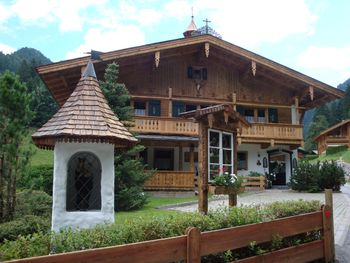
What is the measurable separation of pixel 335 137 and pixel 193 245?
5740 cm

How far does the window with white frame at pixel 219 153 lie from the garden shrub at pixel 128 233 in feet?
6.54

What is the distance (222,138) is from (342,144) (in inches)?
2078

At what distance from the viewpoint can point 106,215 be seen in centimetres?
636

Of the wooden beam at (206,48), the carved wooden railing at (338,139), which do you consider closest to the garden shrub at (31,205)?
the wooden beam at (206,48)

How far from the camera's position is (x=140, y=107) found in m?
24.0

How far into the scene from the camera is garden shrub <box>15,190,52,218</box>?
10.8m

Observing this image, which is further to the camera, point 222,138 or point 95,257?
point 222,138

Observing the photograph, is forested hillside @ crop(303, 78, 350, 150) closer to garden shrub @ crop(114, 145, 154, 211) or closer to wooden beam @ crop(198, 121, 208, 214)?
→ garden shrub @ crop(114, 145, 154, 211)

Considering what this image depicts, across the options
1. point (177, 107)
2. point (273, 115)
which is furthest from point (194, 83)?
point (273, 115)

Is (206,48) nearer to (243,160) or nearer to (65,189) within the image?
(243,160)

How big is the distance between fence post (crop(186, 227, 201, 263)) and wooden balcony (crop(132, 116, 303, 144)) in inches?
661

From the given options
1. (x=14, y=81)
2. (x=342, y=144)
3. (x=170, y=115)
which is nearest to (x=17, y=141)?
(x=14, y=81)

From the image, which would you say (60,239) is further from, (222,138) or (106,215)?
(222,138)

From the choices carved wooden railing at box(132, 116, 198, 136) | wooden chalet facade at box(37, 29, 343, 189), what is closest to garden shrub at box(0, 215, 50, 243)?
wooden chalet facade at box(37, 29, 343, 189)
